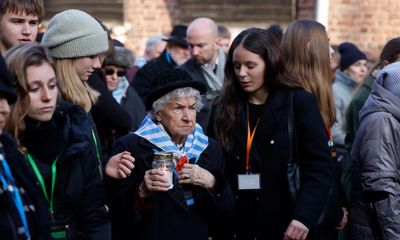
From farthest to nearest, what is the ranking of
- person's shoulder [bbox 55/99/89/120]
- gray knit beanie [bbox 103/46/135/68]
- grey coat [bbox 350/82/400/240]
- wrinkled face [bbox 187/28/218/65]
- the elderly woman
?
wrinkled face [bbox 187/28/218/65] → gray knit beanie [bbox 103/46/135/68] → grey coat [bbox 350/82/400/240] → the elderly woman → person's shoulder [bbox 55/99/89/120]

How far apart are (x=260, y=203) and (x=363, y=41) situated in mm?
8256

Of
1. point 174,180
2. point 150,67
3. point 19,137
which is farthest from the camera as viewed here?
point 150,67

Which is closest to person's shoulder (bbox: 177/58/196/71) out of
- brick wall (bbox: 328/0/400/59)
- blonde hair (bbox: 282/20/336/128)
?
blonde hair (bbox: 282/20/336/128)

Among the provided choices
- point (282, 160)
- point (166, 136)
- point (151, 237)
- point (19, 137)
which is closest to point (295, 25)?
point (282, 160)

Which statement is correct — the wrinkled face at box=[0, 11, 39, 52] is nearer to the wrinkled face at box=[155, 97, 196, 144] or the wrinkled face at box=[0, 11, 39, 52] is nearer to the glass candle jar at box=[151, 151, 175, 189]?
the wrinkled face at box=[155, 97, 196, 144]

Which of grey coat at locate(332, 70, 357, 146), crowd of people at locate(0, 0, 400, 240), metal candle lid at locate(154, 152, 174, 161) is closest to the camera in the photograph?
crowd of people at locate(0, 0, 400, 240)

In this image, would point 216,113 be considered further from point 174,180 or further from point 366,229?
point 366,229

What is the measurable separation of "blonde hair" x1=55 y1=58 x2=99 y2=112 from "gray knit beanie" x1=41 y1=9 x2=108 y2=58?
49 mm

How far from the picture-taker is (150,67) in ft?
28.5

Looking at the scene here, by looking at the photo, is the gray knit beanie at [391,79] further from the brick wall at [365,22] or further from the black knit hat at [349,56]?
the brick wall at [365,22]

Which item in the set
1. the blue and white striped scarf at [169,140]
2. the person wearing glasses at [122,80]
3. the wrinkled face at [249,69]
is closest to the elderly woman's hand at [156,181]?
the blue and white striped scarf at [169,140]

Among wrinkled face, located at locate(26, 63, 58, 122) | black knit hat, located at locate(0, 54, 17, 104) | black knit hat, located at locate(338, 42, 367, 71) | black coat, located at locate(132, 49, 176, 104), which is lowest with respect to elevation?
black knit hat, located at locate(338, 42, 367, 71)

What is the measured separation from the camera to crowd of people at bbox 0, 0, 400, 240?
3842 mm

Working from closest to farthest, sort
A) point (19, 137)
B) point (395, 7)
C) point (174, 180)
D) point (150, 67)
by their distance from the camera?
point (19, 137) → point (174, 180) → point (150, 67) → point (395, 7)
